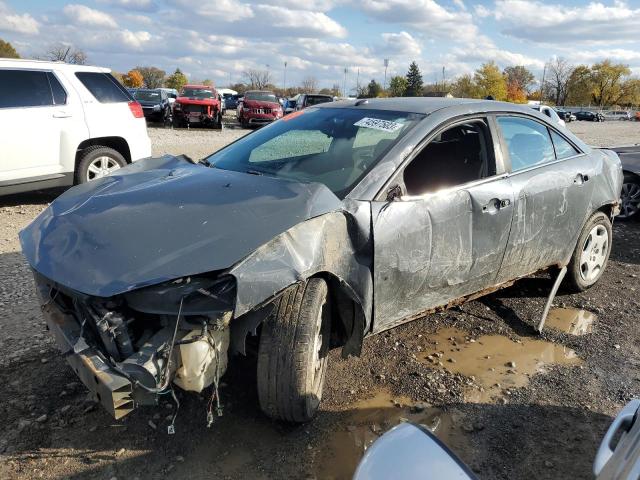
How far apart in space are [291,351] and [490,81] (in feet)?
291

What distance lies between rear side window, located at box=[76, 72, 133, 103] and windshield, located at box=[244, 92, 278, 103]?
17.0 meters

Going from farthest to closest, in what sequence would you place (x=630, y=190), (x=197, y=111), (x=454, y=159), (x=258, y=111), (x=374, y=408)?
1. (x=258, y=111)
2. (x=197, y=111)
3. (x=630, y=190)
4. (x=454, y=159)
5. (x=374, y=408)

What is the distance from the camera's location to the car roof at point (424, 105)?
3.63 m

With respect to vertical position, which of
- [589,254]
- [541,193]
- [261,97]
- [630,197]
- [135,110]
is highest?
[261,97]

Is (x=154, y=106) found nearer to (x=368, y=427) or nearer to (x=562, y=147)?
(x=562, y=147)

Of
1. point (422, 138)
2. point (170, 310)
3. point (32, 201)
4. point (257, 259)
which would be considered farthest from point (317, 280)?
point (32, 201)

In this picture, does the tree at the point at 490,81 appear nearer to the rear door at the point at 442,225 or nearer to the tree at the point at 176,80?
the tree at the point at 176,80

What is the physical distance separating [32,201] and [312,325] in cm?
657

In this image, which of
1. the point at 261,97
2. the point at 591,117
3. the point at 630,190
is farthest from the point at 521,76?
the point at 630,190

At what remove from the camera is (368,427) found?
2.90 m

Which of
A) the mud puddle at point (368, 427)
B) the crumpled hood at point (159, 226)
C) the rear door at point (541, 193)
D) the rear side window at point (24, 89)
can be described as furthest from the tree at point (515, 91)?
the crumpled hood at point (159, 226)

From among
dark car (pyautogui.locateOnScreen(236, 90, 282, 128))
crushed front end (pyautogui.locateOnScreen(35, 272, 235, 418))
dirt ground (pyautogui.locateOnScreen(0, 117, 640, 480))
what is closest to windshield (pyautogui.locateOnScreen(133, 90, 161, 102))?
dark car (pyautogui.locateOnScreen(236, 90, 282, 128))

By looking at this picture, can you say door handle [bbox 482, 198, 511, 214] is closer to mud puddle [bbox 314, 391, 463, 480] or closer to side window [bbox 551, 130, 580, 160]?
side window [bbox 551, 130, 580, 160]

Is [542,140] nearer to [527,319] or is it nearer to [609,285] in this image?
[527,319]
